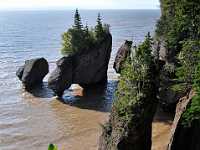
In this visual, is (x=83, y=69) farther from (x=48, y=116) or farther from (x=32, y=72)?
(x=48, y=116)

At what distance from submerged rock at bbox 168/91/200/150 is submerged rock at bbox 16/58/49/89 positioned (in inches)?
1434

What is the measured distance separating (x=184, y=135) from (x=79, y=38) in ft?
111

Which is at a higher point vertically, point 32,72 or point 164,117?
point 32,72

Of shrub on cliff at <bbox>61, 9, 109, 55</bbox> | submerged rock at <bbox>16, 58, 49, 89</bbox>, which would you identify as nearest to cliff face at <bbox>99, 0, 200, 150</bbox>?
shrub on cliff at <bbox>61, 9, 109, 55</bbox>

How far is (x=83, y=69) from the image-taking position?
59406 mm

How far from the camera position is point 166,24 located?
5288cm

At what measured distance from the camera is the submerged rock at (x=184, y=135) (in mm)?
28281

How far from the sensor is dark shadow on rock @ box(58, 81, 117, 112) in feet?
180

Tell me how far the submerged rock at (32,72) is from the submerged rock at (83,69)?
525cm

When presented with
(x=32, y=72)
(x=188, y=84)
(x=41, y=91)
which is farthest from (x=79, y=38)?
(x=188, y=84)

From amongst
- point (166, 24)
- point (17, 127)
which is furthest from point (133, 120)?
point (166, 24)

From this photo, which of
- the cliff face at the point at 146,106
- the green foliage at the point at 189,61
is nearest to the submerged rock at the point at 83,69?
the green foliage at the point at 189,61

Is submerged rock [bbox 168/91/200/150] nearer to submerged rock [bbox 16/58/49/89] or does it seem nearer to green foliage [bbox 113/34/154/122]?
green foliage [bbox 113/34/154/122]

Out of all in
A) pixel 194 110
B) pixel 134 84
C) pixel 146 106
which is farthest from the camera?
pixel 134 84
